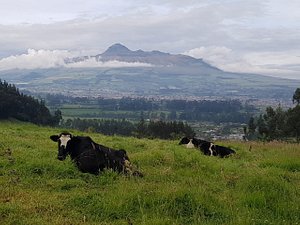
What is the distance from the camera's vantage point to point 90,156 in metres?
11.6

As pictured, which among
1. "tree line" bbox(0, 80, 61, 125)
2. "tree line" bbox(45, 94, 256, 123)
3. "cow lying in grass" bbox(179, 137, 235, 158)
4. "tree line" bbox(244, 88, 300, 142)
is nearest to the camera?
"cow lying in grass" bbox(179, 137, 235, 158)

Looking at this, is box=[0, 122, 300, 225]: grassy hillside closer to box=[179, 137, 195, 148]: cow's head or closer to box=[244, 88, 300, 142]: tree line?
box=[179, 137, 195, 148]: cow's head

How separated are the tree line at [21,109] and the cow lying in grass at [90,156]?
2572 inches

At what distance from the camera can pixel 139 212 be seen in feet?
25.9

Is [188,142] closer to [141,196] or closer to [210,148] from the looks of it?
[210,148]

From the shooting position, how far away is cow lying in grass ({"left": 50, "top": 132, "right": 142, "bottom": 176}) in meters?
11.4

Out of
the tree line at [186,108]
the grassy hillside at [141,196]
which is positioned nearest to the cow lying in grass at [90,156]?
the grassy hillside at [141,196]

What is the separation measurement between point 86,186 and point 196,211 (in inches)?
122

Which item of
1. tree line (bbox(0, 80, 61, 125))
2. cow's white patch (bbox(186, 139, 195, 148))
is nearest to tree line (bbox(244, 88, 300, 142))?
cow's white patch (bbox(186, 139, 195, 148))

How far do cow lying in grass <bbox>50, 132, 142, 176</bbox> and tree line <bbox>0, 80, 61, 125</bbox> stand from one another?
65.3 meters

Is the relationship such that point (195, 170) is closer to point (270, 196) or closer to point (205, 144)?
point (270, 196)

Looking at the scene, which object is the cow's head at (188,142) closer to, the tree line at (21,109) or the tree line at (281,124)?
the tree line at (281,124)

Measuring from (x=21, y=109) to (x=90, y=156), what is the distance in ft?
232

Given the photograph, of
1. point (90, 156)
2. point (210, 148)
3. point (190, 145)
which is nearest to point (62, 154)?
point (90, 156)
